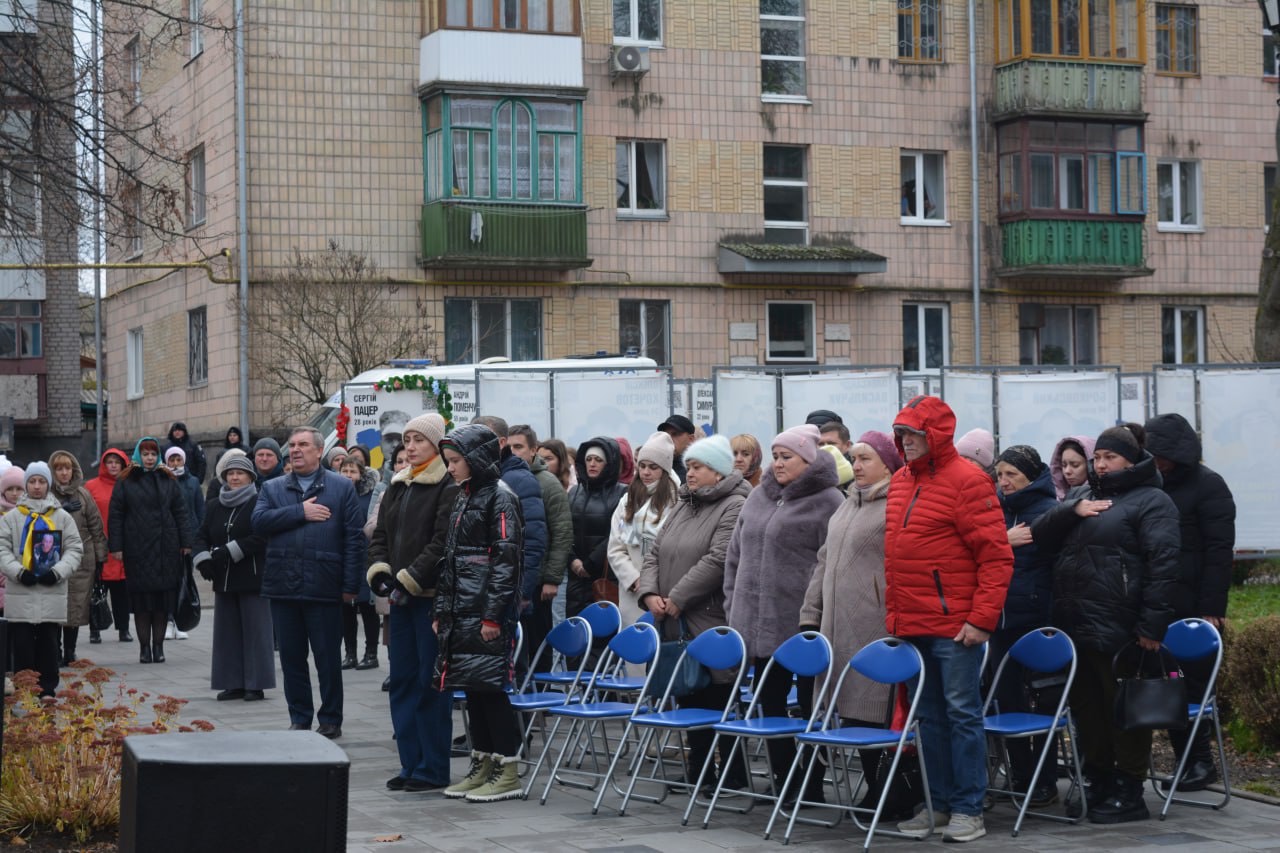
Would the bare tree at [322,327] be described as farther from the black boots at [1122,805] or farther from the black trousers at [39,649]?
the black boots at [1122,805]

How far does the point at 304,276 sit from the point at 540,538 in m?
17.7

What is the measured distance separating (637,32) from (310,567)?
20965 mm

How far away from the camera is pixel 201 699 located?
14289 mm

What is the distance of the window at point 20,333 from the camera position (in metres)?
43.3

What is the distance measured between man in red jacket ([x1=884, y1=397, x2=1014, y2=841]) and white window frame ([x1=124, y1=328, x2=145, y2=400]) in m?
28.7

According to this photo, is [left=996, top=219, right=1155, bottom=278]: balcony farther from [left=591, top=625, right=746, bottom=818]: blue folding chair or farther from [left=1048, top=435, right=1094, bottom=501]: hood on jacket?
[left=591, top=625, right=746, bottom=818]: blue folding chair

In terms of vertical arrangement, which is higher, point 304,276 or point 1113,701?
point 304,276

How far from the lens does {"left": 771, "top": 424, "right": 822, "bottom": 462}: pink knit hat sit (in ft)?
31.3

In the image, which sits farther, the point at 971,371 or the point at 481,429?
the point at 971,371

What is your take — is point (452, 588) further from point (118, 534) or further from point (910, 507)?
point (118, 534)

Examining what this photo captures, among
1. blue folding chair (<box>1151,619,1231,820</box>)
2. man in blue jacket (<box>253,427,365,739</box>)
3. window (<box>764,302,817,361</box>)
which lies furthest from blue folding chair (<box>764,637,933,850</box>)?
window (<box>764,302,817,361</box>)

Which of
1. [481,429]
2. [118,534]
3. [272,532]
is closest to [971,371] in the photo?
[118,534]

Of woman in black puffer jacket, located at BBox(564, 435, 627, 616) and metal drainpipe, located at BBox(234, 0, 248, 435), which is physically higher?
metal drainpipe, located at BBox(234, 0, 248, 435)

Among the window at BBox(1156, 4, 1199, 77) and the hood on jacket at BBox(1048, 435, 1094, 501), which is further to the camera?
the window at BBox(1156, 4, 1199, 77)
